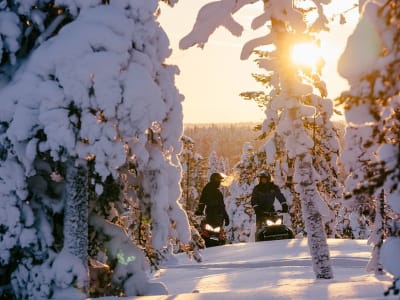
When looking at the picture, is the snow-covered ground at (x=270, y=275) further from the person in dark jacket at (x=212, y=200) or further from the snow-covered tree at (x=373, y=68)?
the snow-covered tree at (x=373, y=68)

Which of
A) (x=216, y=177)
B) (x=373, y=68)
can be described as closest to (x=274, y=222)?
(x=216, y=177)

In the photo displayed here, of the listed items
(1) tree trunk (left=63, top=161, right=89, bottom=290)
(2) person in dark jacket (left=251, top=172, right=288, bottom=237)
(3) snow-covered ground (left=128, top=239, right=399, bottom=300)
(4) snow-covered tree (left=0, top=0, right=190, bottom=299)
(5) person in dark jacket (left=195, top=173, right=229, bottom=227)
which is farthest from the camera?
(5) person in dark jacket (left=195, top=173, right=229, bottom=227)

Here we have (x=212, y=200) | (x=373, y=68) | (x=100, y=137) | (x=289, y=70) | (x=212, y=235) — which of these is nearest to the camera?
(x=373, y=68)

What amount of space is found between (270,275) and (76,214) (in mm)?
4278

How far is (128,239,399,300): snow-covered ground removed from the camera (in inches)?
249

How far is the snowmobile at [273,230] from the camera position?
15258 mm

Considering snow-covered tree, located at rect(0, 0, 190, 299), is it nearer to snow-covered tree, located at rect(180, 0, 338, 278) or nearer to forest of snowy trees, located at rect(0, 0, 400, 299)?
forest of snowy trees, located at rect(0, 0, 400, 299)

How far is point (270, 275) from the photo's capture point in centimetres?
1027

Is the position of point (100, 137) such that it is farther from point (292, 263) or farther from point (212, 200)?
point (212, 200)

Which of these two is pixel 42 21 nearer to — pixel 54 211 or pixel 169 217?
pixel 54 211

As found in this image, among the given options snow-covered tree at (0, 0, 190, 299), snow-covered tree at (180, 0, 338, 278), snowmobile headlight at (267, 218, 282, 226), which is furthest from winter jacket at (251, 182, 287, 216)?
snow-covered tree at (0, 0, 190, 299)

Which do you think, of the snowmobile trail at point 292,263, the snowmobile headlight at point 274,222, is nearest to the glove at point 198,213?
the snowmobile headlight at point 274,222

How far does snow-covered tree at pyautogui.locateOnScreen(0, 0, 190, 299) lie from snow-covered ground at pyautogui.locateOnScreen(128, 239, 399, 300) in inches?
49.8

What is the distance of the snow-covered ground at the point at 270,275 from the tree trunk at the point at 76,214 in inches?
49.1
